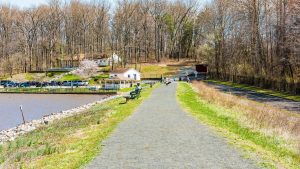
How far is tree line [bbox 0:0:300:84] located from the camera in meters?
88.3

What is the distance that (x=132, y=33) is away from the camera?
127875 mm

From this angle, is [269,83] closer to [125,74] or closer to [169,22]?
[125,74]

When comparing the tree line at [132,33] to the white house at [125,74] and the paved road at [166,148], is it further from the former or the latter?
the paved road at [166,148]

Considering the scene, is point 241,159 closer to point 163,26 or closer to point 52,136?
point 52,136

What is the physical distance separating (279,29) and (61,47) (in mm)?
82884

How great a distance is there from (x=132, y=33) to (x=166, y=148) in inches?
4541

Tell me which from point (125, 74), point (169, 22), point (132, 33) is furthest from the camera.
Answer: point (169, 22)

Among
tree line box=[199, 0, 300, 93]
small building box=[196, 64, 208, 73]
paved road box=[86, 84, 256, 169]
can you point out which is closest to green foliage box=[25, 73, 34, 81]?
small building box=[196, 64, 208, 73]

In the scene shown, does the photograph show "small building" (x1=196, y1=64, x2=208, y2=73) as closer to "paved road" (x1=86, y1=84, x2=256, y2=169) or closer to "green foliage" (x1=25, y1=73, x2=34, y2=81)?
"green foliage" (x1=25, y1=73, x2=34, y2=81)

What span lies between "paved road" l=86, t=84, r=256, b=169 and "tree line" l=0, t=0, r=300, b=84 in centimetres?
5419

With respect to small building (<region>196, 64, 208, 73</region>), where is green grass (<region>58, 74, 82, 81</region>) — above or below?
below

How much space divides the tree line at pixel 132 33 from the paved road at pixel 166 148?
178 ft

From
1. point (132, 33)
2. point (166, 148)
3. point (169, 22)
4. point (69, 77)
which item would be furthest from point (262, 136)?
A: point (169, 22)

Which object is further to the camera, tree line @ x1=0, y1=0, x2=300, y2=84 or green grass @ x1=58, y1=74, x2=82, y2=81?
green grass @ x1=58, y1=74, x2=82, y2=81
